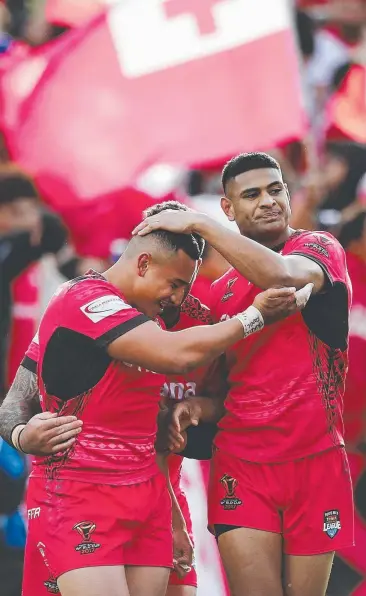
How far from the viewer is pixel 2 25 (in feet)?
38.6

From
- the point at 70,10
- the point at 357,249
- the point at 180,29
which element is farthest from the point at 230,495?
the point at 70,10

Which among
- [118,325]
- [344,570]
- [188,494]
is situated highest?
[118,325]

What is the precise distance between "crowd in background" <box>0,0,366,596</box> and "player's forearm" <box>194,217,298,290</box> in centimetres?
301

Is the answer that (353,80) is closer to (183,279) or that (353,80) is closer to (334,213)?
(334,213)

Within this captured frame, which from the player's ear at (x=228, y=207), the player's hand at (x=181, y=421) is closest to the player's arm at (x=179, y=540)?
the player's hand at (x=181, y=421)

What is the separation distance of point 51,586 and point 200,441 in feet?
4.07

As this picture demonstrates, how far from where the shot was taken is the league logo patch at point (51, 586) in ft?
17.0

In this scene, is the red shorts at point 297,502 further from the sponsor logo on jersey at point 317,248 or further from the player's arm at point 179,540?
the sponsor logo on jersey at point 317,248

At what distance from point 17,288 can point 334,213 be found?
9.10 ft

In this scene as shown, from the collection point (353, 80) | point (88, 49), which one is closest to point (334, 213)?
point (353, 80)

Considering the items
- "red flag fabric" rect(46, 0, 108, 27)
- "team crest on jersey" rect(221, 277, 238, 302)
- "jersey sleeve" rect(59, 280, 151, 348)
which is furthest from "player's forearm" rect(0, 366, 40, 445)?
"red flag fabric" rect(46, 0, 108, 27)

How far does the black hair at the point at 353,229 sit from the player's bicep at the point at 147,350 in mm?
4335

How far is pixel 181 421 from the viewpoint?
572 centimetres

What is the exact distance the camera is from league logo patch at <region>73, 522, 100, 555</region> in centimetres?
500
